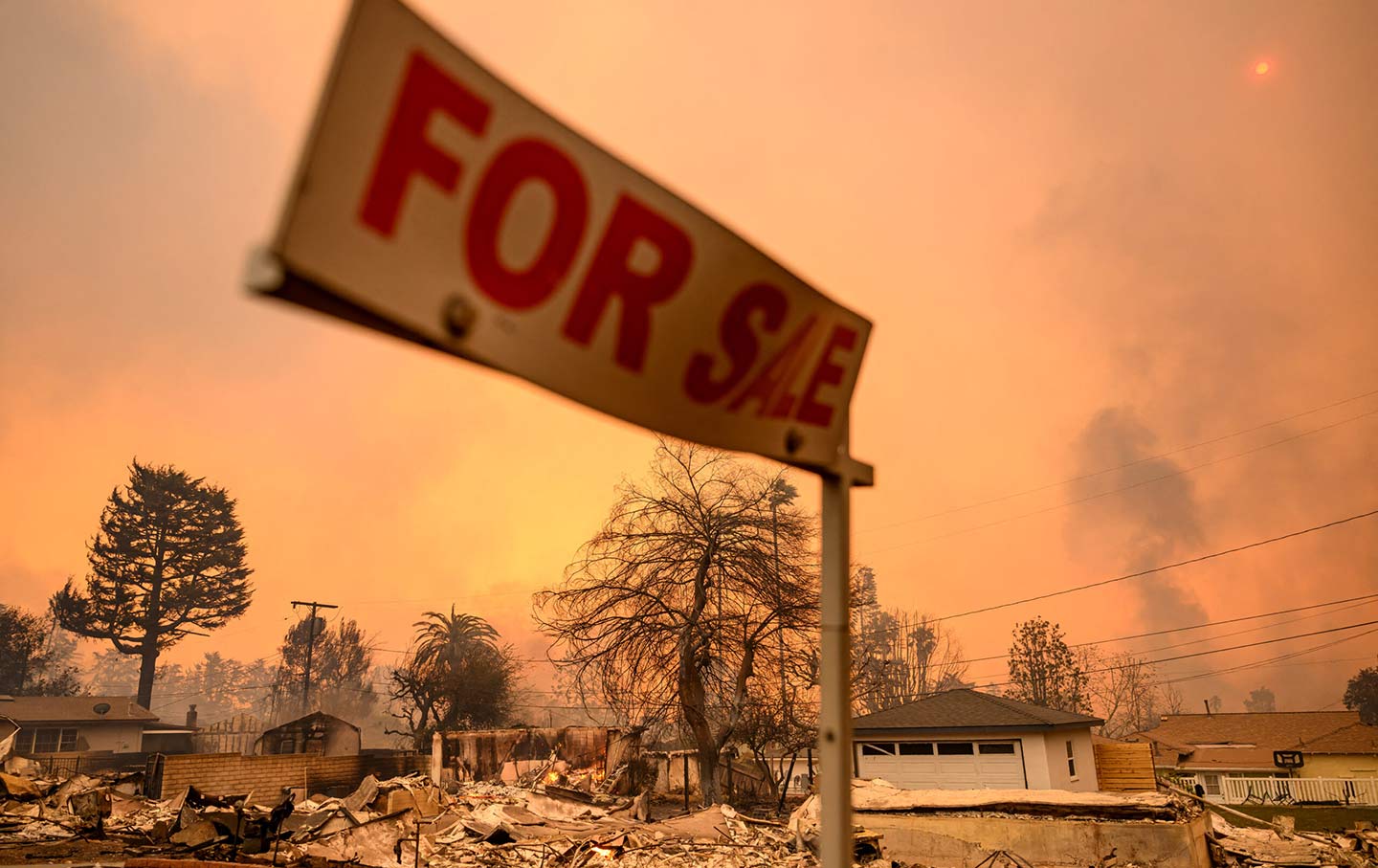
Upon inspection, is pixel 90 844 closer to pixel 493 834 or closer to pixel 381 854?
pixel 381 854

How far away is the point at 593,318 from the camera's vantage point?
1941 millimetres

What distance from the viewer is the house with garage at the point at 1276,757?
45875mm

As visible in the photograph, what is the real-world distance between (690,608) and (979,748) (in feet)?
34.7

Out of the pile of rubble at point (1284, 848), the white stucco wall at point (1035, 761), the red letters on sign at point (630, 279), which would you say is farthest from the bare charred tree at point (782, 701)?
the red letters on sign at point (630, 279)

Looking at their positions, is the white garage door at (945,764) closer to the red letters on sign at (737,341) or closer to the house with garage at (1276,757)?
the house with garage at (1276,757)

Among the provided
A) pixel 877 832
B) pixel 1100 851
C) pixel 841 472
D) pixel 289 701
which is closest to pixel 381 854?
pixel 877 832

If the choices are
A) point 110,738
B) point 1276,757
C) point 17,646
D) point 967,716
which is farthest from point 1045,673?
point 17,646

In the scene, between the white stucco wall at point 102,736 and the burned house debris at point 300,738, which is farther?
the white stucco wall at point 102,736

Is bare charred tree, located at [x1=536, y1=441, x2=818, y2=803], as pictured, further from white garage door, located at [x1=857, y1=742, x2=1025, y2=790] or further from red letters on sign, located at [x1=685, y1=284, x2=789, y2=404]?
red letters on sign, located at [x1=685, y1=284, x2=789, y2=404]

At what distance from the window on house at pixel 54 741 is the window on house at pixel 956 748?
57185 mm

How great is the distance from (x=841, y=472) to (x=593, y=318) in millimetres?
1042

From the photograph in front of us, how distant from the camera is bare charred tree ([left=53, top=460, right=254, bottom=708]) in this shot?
275ft

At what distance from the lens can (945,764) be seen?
88.6 feet

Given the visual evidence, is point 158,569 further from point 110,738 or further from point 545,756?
point 545,756
